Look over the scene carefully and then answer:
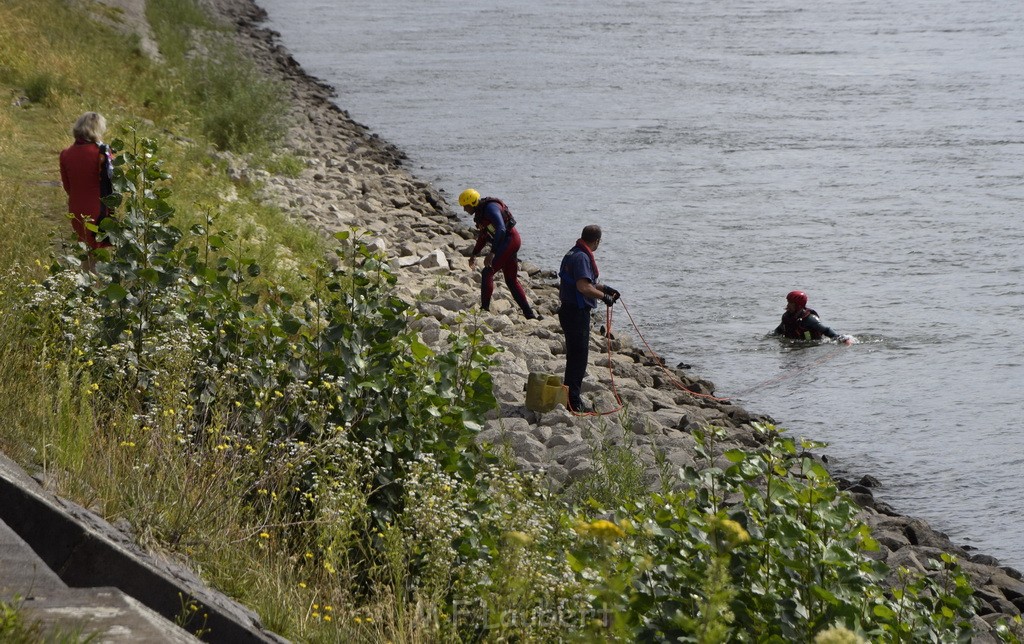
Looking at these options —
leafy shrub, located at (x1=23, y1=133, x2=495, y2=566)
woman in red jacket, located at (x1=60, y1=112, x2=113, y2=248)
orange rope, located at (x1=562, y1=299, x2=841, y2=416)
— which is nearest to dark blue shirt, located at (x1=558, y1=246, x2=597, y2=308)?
orange rope, located at (x1=562, y1=299, x2=841, y2=416)

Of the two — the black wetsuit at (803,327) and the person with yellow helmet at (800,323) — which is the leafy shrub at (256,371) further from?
the black wetsuit at (803,327)

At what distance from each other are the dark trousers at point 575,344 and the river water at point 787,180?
134 inches

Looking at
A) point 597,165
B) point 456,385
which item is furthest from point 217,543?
point 597,165

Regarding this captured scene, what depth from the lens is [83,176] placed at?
9992mm

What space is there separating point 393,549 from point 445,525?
47cm

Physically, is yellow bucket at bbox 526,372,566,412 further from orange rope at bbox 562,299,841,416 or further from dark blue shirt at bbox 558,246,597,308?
orange rope at bbox 562,299,841,416

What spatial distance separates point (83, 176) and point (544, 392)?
4.58m

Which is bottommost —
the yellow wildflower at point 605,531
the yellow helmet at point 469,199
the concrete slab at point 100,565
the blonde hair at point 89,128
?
the yellow helmet at point 469,199

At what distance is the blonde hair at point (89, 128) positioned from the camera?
9.98 metres

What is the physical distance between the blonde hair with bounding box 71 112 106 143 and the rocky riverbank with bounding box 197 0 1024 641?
236 cm

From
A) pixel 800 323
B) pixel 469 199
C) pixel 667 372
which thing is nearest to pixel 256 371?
pixel 469 199

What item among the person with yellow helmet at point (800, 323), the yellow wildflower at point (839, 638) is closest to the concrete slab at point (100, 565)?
the yellow wildflower at point (839, 638)

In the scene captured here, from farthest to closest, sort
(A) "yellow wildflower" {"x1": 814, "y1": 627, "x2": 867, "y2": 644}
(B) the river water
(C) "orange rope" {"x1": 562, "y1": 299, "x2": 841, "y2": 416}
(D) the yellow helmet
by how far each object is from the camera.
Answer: (B) the river water, (D) the yellow helmet, (C) "orange rope" {"x1": 562, "y1": 299, "x2": 841, "y2": 416}, (A) "yellow wildflower" {"x1": 814, "y1": 627, "x2": 867, "y2": 644}

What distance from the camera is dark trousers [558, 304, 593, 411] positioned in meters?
11.5
